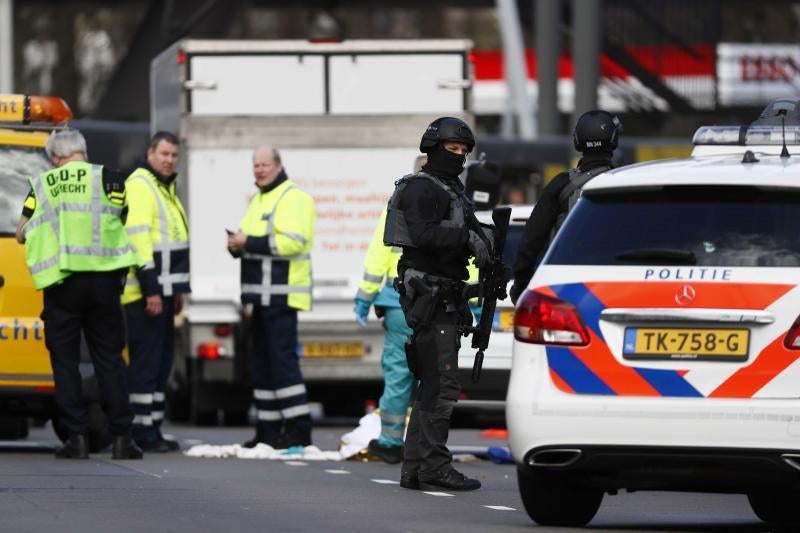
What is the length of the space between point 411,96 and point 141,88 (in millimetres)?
14972

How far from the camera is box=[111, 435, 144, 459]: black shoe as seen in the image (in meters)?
13.6

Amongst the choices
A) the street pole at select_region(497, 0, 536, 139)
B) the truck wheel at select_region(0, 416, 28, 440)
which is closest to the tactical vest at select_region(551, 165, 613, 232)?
the truck wheel at select_region(0, 416, 28, 440)

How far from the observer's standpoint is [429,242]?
1145 centimetres

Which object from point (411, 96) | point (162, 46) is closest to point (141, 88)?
point (162, 46)

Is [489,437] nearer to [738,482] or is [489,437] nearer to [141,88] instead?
[738,482]

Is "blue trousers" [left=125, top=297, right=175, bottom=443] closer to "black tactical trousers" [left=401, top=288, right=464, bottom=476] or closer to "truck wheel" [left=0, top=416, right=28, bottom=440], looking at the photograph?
"truck wheel" [left=0, top=416, right=28, bottom=440]

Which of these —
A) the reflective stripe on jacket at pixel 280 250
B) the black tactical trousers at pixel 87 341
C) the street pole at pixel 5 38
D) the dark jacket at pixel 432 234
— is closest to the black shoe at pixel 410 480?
the dark jacket at pixel 432 234

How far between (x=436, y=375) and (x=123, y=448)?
265 cm

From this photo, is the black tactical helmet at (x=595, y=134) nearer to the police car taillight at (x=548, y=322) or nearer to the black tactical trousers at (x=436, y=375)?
the black tactical trousers at (x=436, y=375)

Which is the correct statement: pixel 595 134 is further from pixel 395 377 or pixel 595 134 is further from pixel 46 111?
pixel 46 111

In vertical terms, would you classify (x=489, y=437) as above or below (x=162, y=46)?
below

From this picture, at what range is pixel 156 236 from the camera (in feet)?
48.2

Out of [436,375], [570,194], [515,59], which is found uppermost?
[515,59]

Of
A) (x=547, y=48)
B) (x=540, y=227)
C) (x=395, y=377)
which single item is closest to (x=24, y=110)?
(x=395, y=377)
